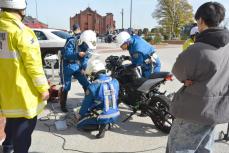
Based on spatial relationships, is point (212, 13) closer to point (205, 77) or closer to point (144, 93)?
point (205, 77)

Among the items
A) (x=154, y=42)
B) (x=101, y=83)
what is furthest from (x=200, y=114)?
(x=154, y=42)

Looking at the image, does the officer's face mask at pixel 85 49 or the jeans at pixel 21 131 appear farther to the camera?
the officer's face mask at pixel 85 49

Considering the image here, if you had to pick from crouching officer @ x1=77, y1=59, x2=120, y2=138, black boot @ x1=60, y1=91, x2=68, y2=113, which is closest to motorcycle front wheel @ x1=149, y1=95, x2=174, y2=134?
crouching officer @ x1=77, y1=59, x2=120, y2=138

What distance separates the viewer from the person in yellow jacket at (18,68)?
11.3ft

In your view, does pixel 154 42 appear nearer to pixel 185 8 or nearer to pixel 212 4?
pixel 185 8

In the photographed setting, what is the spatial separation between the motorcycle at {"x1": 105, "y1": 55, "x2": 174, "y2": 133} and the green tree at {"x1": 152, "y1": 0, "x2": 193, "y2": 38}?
52.3 metres

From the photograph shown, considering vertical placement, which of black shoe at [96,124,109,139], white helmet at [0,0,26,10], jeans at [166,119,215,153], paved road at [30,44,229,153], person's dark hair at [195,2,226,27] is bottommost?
paved road at [30,44,229,153]

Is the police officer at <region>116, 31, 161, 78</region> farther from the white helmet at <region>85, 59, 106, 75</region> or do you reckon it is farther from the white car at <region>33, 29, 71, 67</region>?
the white car at <region>33, 29, 71, 67</region>

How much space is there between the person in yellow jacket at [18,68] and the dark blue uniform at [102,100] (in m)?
1.78

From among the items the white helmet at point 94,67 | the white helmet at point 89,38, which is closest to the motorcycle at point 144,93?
the white helmet at point 89,38

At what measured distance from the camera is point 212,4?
9.68ft

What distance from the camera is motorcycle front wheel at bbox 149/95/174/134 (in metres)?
5.52

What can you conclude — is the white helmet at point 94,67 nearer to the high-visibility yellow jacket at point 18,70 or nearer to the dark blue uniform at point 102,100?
the dark blue uniform at point 102,100

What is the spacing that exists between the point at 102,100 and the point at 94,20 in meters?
75.7
